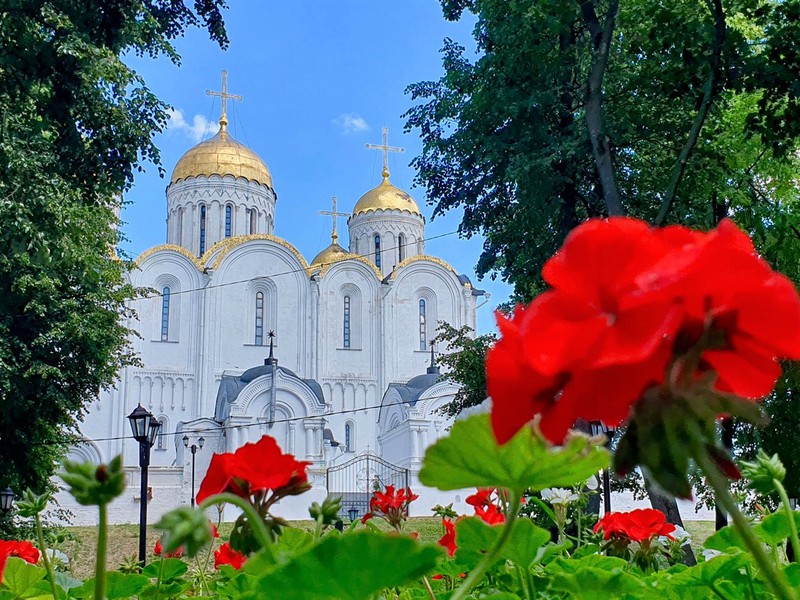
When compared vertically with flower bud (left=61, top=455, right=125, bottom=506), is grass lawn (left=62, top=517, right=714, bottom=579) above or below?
below

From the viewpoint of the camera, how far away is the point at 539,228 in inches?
470

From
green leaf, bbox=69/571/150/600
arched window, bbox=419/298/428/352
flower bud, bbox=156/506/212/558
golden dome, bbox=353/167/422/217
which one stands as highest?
golden dome, bbox=353/167/422/217

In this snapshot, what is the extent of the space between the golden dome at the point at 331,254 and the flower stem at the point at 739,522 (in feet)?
121

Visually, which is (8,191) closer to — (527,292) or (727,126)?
(527,292)

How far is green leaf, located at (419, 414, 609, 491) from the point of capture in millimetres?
644

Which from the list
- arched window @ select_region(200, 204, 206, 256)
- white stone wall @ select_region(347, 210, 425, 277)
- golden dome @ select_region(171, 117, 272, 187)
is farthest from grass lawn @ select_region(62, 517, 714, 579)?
white stone wall @ select_region(347, 210, 425, 277)

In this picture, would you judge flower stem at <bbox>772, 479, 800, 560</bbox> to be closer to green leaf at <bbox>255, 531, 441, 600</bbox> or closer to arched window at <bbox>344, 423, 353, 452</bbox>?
green leaf at <bbox>255, 531, 441, 600</bbox>

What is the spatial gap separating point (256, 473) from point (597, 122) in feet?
31.3

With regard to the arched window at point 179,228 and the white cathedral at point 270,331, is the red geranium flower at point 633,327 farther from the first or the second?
the arched window at point 179,228

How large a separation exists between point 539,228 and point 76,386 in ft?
25.6

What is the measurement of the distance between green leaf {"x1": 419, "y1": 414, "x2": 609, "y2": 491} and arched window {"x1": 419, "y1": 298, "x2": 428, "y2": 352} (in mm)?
36458

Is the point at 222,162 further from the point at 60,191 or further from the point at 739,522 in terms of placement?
the point at 739,522

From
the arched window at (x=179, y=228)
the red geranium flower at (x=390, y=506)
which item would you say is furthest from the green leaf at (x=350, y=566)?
the arched window at (x=179, y=228)

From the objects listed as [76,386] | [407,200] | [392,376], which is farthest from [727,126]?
[407,200]
